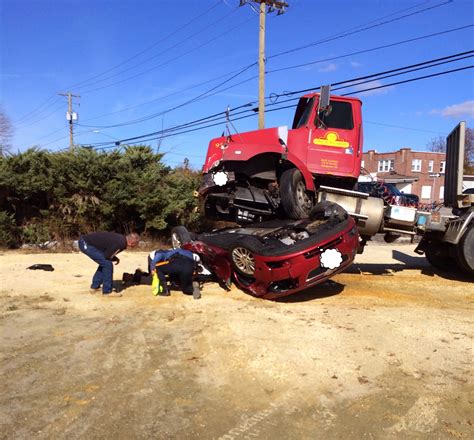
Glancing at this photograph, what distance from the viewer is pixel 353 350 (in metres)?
4.84

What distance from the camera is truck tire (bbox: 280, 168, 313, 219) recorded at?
7730 mm

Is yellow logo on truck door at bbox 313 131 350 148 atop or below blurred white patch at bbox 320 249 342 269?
atop

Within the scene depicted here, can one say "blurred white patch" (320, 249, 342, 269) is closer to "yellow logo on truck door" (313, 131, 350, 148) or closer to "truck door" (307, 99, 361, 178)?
"truck door" (307, 99, 361, 178)

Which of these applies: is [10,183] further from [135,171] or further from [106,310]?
[106,310]

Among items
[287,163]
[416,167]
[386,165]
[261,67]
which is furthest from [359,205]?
[386,165]

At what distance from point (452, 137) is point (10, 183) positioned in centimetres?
1028

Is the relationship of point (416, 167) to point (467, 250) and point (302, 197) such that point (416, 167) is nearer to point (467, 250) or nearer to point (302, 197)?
point (467, 250)

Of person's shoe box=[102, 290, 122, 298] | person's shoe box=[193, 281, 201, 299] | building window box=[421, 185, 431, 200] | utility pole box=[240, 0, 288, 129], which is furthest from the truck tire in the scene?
building window box=[421, 185, 431, 200]

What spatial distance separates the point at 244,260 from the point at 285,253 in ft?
2.52

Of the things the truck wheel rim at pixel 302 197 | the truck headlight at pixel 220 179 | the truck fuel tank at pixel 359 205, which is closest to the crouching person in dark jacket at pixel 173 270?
the truck headlight at pixel 220 179

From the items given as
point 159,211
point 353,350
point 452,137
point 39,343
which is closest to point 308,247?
point 353,350

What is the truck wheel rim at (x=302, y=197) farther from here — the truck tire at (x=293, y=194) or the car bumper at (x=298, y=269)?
the car bumper at (x=298, y=269)

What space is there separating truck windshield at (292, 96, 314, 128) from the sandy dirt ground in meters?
2.95

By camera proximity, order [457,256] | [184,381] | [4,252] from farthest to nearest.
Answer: [4,252], [457,256], [184,381]
